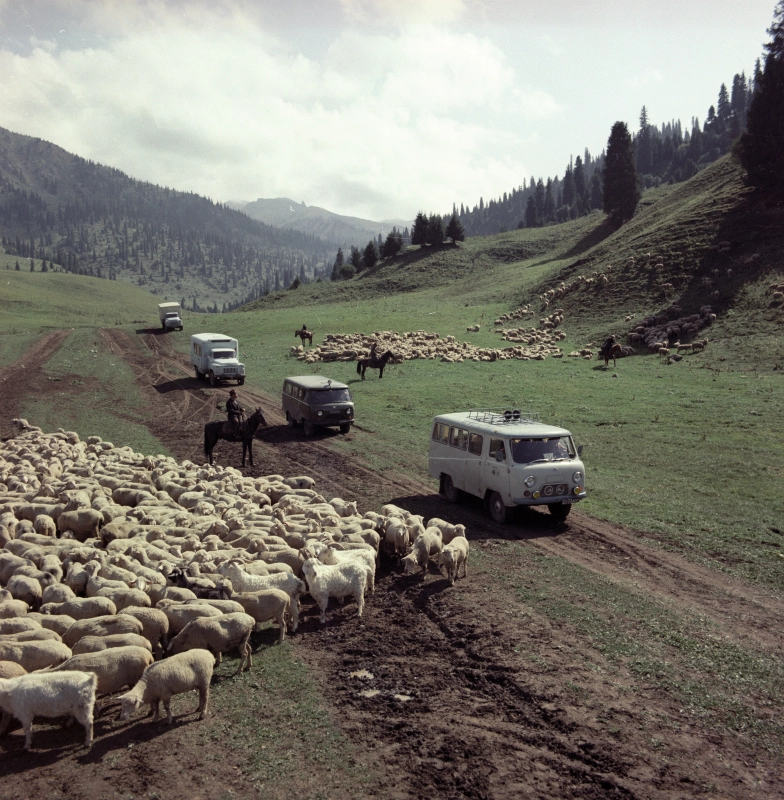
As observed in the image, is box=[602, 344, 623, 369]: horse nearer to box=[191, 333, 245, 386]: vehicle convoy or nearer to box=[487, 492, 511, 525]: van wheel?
box=[191, 333, 245, 386]: vehicle convoy

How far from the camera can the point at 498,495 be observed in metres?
19.0

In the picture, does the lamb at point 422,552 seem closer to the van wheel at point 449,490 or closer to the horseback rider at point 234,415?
the van wheel at point 449,490

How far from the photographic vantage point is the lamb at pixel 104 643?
10.5 m

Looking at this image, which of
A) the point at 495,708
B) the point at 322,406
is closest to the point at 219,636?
the point at 495,708

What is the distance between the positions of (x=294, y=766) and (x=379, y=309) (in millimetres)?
77057

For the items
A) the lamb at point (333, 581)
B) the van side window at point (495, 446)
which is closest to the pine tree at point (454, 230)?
the van side window at point (495, 446)

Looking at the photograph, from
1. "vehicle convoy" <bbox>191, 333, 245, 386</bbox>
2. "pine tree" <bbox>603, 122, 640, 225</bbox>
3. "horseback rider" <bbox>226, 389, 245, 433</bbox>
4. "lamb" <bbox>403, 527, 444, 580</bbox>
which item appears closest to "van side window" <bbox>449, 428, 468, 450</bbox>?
"lamb" <bbox>403, 527, 444, 580</bbox>

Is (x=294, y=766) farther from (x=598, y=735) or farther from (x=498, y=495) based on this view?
(x=498, y=495)

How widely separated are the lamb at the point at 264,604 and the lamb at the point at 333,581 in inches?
38.0

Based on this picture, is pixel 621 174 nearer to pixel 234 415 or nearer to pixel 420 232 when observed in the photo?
pixel 420 232

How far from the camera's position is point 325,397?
31312mm

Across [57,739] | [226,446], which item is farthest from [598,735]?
[226,446]

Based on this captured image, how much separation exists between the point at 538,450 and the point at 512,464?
859 millimetres

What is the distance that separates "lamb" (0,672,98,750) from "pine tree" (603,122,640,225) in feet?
359
